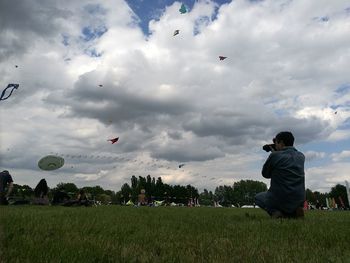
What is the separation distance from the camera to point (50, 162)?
21281 millimetres

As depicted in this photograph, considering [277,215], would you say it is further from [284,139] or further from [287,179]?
[284,139]

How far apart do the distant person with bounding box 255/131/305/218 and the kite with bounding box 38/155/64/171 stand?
49.6 feet

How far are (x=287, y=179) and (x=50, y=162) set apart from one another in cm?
1589

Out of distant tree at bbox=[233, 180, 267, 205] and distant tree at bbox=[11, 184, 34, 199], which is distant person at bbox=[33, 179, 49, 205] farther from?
distant tree at bbox=[233, 180, 267, 205]

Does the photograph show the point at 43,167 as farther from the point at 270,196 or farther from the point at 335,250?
the point at 335,250

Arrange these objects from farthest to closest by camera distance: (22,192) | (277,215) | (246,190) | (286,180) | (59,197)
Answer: (246,190) → (22,192) → (59,197) → (277,215) → (286,180)

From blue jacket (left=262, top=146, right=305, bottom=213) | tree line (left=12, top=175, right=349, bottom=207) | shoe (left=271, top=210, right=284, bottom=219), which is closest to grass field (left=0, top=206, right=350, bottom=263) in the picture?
blue jacket (left=262, top=146, right=305, bottom=213)

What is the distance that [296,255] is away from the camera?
12.5ft

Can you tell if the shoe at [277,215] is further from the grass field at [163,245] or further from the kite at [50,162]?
the kite at [50,162]

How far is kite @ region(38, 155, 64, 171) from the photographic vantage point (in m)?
21.0

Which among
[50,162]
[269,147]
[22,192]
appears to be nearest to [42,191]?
[50,162]

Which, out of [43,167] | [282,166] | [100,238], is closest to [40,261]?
[100,238]

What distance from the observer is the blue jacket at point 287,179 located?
8.27 meters

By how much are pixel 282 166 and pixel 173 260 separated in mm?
5334
